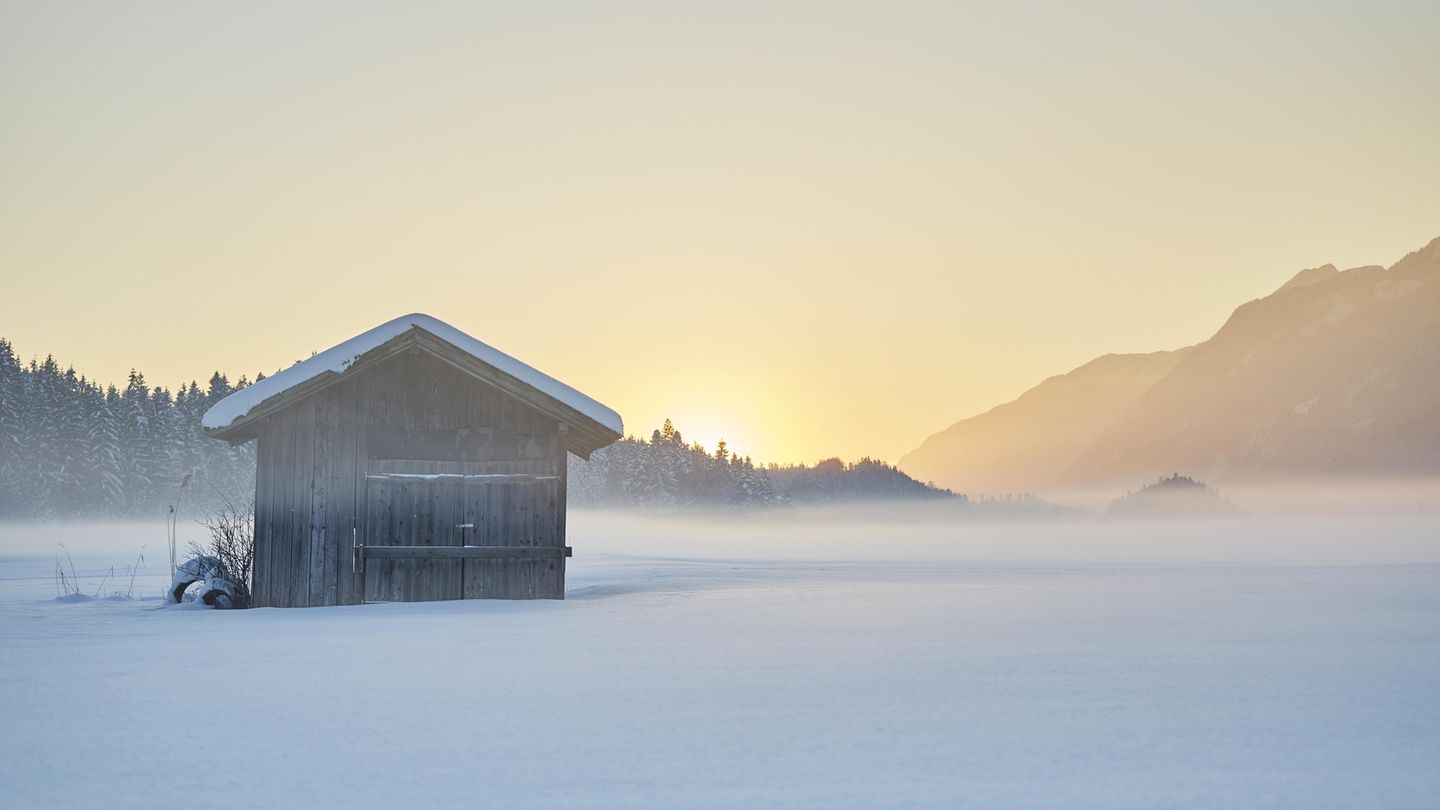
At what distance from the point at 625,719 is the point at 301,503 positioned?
1388 centimetres

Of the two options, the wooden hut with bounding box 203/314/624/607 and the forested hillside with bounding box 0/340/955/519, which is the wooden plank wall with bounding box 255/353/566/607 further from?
the forested hillside with bounding box 0/340/955/519

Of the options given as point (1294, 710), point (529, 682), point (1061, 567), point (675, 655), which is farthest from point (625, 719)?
→ point (1061, 567)

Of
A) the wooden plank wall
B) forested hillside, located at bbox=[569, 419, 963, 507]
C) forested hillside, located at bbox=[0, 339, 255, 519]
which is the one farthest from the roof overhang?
forested hillside, located at bbox=[569, 419, 963, 507]

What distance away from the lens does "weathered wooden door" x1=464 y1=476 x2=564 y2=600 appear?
2316cm

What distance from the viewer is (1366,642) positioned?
50.9 ft

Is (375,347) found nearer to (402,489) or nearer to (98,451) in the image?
(402,489)

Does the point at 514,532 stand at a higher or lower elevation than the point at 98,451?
lower

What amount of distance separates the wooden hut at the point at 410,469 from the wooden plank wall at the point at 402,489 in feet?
0.07

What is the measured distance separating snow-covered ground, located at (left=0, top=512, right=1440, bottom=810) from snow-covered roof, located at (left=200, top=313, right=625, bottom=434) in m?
3.51

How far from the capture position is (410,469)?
22953 mm

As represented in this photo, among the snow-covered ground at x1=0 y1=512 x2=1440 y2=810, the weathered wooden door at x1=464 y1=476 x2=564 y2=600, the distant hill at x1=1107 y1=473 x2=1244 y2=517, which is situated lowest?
the snow-covered ground at x1=0 y1=512 x2=1440 y2=810

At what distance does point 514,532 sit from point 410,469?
2.23 m

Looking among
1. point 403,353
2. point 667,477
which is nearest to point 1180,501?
point 667,477

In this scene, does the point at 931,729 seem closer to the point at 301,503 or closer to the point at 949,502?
the point at 301,503
